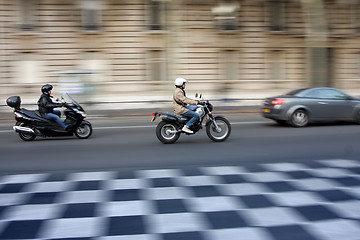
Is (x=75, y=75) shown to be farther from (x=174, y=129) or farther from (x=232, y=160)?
(x=232, y=160)

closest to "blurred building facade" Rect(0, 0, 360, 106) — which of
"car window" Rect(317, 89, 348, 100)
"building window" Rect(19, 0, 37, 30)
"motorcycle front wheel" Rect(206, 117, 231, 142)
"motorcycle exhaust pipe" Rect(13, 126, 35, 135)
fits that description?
"building window" Rect(19, 0, 37, 30)

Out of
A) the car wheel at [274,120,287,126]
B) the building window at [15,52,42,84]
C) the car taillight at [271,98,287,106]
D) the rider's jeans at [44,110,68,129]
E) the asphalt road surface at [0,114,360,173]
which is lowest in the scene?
the asphalt road surface at [0,114,360,173]

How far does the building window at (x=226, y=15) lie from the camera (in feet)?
70.9

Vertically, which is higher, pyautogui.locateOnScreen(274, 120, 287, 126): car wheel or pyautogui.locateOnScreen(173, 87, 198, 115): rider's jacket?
pyautogui.locateOnScreen(173, 87, 198, 115): rider's jacket

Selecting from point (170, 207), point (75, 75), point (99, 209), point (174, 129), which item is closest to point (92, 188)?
point (99, 209)

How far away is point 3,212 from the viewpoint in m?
4.45

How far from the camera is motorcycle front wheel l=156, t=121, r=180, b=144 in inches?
365

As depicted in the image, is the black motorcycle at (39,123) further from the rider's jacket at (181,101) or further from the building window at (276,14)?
the building window at (276,14)

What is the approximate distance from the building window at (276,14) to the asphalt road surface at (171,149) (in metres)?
11.8

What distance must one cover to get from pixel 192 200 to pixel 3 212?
2.12 meters

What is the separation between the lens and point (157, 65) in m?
21.8

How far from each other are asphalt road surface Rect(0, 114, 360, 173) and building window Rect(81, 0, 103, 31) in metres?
10.6

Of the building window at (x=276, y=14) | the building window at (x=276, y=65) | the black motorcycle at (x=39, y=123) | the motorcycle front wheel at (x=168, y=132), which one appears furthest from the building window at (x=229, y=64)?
the motorcycle front wheel at (x=168, y=132)

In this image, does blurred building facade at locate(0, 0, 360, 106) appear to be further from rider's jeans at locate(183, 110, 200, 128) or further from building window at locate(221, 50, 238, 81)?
rider's jeans at locate(183, 110, 200, 128)
